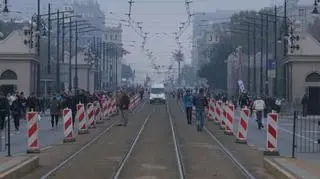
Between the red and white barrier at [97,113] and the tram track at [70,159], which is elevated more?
the red and white barrier at [97,113]

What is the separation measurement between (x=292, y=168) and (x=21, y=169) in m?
5.94

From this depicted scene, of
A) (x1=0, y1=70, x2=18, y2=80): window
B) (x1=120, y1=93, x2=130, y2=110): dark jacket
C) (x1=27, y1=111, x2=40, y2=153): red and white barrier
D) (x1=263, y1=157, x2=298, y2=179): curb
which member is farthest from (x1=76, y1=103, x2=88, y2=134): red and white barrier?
(x1=0, y1=70, x2=18, y2=80): window

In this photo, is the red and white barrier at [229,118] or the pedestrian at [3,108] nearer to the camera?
the pedestrian at [3,108]

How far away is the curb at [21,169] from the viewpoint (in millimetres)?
17269

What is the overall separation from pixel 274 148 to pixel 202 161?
2.28m

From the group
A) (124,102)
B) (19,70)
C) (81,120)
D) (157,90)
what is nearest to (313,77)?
(19,70)

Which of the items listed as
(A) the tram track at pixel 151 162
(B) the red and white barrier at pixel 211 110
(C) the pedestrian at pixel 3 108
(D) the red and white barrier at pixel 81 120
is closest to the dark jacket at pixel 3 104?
(C) the pedestrian at pixel 3 108

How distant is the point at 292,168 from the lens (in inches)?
741

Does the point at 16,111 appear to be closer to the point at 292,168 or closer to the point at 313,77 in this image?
the point at 292,168

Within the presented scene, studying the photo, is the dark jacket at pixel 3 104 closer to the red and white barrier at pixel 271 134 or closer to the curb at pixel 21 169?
the curb at pixel 21 169

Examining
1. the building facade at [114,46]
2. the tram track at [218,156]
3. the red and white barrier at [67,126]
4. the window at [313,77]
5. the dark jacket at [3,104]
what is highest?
the building facade at [114,46]

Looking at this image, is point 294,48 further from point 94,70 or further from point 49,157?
point 94,70

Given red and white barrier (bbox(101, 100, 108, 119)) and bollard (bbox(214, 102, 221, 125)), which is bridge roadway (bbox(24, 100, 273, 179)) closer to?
bollard (bbox(214, 102, 221, 125))

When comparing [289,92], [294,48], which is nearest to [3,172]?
[294,48]
